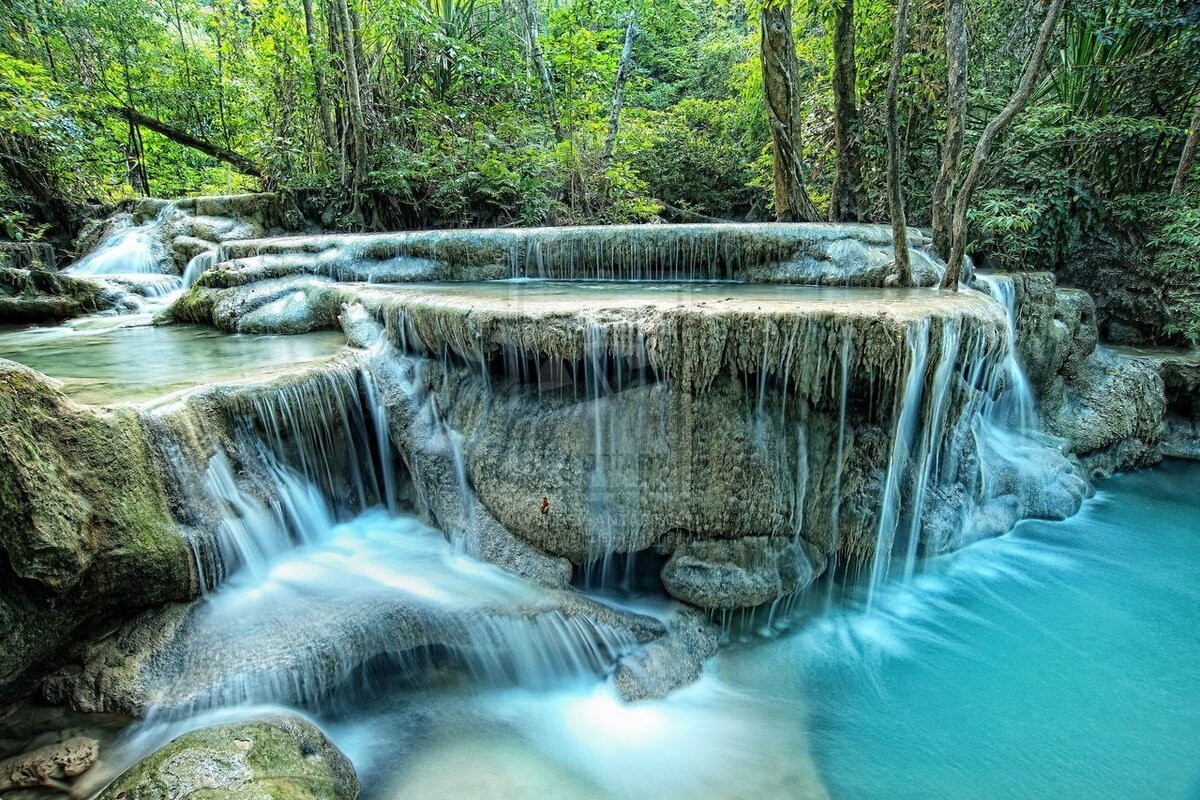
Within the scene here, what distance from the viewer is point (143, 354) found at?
17.4ft

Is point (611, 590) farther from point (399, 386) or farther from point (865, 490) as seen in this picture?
point (399, 386)

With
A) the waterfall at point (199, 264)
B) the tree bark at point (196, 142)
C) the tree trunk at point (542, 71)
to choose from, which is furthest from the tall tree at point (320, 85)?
the tree trunk at point (542, 71)

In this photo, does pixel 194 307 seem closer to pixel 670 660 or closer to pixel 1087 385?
pixel 670 660

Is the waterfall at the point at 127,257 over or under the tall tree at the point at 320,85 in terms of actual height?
under

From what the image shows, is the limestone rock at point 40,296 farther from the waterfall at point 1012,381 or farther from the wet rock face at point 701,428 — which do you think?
the waterfall at point 1012,381

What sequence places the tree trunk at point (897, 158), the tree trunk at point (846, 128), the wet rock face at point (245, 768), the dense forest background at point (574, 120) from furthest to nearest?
the tree trunk at point (846, 128)
the dense forest background at point (574, 120)
the tree trunk at point (897, 158)
the wet rock face at point (245, 768)

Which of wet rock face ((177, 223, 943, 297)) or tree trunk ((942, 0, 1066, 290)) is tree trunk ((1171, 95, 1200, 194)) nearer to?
tree trunk ((942, 0, 1066, 290))

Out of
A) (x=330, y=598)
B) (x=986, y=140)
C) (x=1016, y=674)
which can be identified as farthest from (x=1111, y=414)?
(x=330, y=598)

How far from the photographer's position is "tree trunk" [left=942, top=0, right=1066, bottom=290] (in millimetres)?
5198

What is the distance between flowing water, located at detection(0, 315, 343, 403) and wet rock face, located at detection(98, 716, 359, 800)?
2122 mm

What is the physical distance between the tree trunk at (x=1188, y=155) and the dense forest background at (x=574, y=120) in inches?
1.5

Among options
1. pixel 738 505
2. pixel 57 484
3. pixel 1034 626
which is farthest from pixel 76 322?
pixel 1034 626

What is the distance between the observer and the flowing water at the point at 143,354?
424 cm

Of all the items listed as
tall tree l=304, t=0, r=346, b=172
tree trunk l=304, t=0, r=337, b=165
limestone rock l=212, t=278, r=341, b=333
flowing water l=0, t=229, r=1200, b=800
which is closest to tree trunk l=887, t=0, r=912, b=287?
flowing water l=0, t=229, r=1200, b=800
